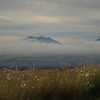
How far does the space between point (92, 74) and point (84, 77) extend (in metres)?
0.67

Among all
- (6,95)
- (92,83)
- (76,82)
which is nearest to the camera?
(6,95)

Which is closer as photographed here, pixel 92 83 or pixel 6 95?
pixel 6 95

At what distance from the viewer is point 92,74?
959cm

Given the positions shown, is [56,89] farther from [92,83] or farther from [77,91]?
[92,83]

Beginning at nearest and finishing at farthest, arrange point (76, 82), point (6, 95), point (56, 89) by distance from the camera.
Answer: point (6, 95) → point (56, 89) → point (76, 82)

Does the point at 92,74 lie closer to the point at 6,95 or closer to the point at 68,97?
the point at 68,97

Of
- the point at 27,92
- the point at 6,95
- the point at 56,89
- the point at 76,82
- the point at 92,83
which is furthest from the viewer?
the point at 92,83

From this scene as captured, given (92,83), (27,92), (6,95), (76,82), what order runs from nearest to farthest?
1. (6,95)
2. (27,92)
3. (76,82)
4. (92,83)

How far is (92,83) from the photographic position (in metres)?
9.30

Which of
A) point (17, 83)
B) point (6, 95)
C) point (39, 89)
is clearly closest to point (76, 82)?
point (39, 89)

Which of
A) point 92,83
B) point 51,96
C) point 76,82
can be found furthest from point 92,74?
point 51,96

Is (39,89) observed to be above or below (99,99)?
above

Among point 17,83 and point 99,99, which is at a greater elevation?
point 17,83

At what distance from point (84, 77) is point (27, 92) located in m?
2.82
